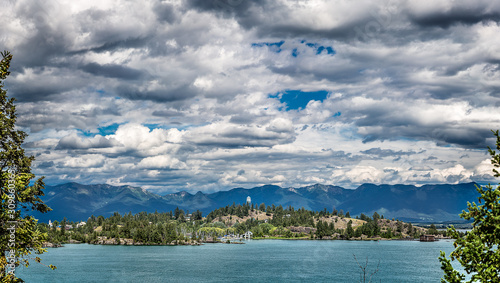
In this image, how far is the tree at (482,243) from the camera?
28609 mm

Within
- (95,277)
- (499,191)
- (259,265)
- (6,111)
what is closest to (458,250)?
(499,191)

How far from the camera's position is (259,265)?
199625 millimetres

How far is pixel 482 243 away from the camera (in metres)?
29.7

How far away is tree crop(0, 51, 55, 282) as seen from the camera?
36938mm

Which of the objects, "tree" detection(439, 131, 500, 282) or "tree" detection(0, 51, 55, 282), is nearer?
"tree" detection(439, 131, 500, 282)

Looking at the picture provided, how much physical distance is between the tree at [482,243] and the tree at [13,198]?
1311 inches

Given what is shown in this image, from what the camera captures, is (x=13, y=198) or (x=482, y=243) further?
(x=13, y=198)

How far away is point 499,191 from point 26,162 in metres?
41.0

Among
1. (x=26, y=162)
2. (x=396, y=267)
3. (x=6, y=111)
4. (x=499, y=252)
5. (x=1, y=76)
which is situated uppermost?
(x=1, y=76)

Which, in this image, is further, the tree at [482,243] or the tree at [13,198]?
the tree at [13,198]

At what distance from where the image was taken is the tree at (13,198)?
3694 centimetres

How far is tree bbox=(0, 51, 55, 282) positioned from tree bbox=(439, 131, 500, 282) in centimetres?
3330

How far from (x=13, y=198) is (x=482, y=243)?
38172mm

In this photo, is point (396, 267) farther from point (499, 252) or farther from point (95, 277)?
point (499, 252)
